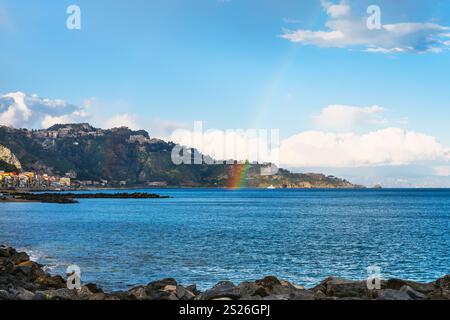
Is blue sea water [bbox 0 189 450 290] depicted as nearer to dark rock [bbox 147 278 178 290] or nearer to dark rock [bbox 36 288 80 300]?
dark rock [bbox 147 278 178 290]

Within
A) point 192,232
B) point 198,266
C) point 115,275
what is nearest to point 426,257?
point 198,266

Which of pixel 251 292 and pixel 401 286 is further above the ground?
pixel 251 292

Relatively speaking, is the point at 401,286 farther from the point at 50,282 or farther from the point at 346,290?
the point at 50,282

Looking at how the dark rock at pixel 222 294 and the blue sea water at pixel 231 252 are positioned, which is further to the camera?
the blue sea water at pixel 231 252

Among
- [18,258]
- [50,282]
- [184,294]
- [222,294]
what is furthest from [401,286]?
[18,258]

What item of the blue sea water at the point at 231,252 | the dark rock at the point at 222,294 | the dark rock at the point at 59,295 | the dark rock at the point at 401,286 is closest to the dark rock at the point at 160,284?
the dark rock at the point at 59,295

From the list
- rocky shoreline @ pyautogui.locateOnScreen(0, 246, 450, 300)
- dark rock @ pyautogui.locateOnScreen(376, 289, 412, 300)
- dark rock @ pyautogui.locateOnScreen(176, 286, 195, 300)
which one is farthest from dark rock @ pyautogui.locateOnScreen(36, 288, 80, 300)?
dark rock @ pyautogui.locateOnScreen(376, 289, 412, 300)

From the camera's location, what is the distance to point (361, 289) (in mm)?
20750

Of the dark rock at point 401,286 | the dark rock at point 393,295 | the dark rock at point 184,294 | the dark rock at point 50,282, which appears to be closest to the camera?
the dark rock at point 393,295

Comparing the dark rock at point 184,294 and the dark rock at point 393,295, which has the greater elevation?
the dark rock at point 393,295

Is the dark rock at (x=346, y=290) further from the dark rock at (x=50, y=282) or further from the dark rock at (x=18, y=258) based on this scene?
the dark rock at (x=18, y=258)
